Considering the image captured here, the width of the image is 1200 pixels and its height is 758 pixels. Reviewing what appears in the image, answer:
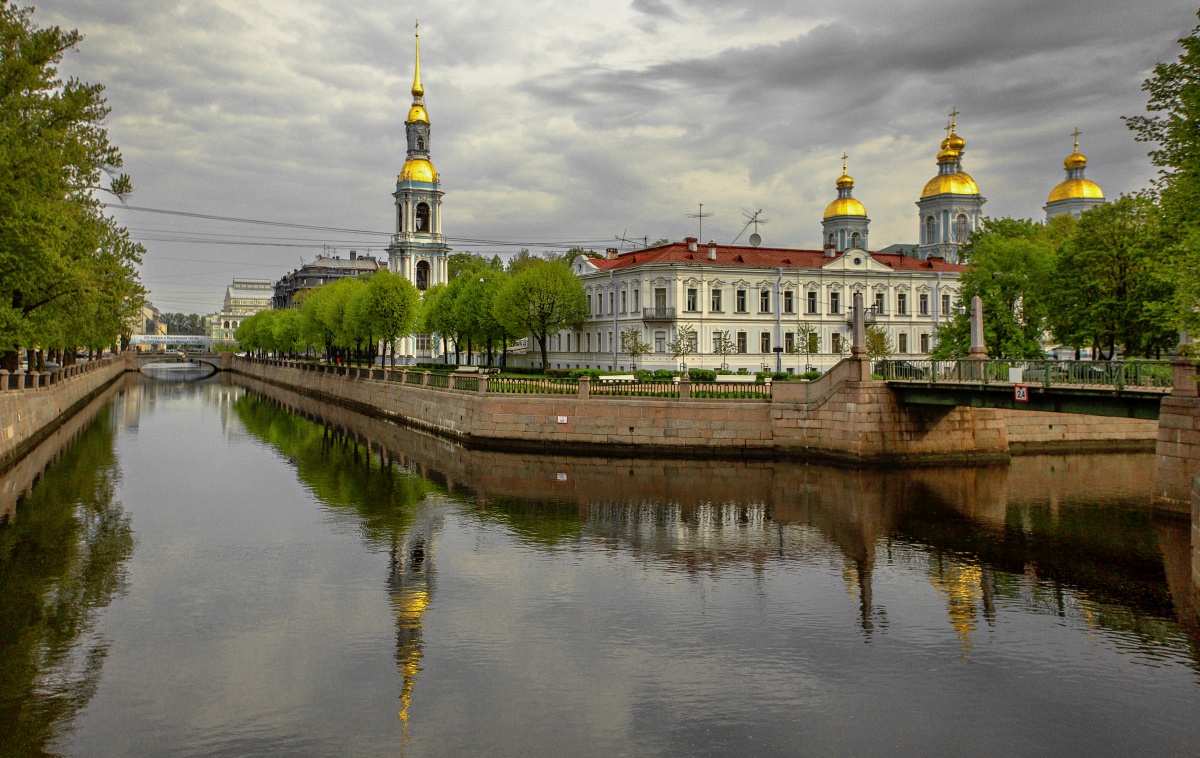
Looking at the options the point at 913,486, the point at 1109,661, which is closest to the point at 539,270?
the point at 913,486

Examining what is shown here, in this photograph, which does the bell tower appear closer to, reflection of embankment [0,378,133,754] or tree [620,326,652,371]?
tree [620,326,652,371]

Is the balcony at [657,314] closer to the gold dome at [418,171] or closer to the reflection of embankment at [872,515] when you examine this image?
the reflection of embankment at [872,515]

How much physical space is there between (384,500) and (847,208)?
250ft

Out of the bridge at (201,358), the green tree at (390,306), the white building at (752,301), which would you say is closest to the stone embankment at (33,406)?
the green tree at (390,306)

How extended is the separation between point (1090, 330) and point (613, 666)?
117 ft

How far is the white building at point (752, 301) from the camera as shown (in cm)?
Result: 6512

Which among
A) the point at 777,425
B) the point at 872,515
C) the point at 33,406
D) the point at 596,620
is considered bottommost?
the point at 596,620

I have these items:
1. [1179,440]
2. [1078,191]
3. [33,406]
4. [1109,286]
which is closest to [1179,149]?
[1179,440]

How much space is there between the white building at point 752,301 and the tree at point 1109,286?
64.7 feet

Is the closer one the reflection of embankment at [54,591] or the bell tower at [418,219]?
the reflection of embankment at [54,591]

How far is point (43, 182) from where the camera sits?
3397cm

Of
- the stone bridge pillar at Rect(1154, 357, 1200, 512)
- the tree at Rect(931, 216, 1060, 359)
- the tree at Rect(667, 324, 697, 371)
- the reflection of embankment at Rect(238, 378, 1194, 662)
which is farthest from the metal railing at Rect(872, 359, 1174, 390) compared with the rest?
the tree at Rect(667, 324, 697, 371)

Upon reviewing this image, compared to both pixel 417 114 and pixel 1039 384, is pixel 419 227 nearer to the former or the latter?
pixel 417 114

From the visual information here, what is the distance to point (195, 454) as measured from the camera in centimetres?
4288
